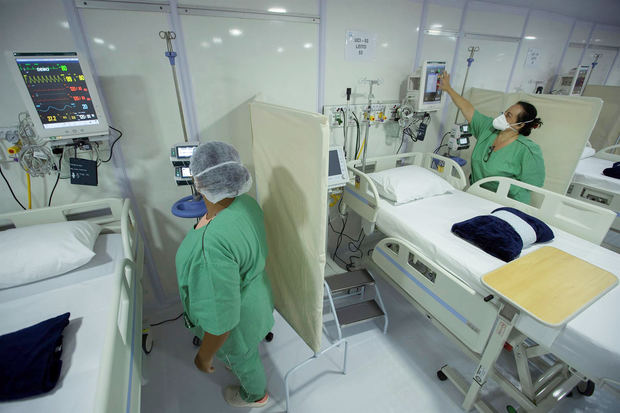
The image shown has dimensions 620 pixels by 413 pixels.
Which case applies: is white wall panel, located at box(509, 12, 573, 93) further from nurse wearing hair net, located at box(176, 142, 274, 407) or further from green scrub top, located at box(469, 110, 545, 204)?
nurse wearing hair net, located at box(176, 142, 274, 407)

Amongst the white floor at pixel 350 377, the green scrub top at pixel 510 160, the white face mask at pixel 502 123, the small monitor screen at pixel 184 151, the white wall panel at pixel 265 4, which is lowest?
the white floor at pixel 350 377

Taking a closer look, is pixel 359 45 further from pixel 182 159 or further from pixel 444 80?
pixel 182 159

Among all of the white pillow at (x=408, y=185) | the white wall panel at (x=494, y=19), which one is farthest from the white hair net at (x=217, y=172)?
the white wall panel at (x=494, y=19)

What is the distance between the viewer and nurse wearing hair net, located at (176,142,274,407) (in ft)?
3.81

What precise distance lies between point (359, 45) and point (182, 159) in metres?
1.87

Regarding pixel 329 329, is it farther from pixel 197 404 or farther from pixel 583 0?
pixel 583 0

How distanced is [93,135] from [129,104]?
1.14ft

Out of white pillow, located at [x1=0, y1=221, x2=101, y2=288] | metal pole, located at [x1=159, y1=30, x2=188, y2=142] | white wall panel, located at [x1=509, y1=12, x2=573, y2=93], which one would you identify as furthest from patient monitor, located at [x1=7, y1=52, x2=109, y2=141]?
white wall panel, located at [x1=509, y1=12, x2=573, y2=93]

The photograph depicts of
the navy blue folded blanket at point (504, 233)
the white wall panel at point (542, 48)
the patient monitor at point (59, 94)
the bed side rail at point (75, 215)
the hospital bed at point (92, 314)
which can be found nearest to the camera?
the hospital bed at point (92, 314)

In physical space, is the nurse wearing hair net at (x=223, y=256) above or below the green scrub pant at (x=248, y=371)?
above

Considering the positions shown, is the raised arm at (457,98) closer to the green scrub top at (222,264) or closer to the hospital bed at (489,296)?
the hospital bed at (489,296)

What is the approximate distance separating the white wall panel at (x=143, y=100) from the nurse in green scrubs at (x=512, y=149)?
252 centimetres

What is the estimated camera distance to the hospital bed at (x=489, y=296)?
3.80 feet

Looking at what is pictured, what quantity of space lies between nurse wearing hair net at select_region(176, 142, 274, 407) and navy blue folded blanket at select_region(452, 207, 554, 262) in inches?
54.7
